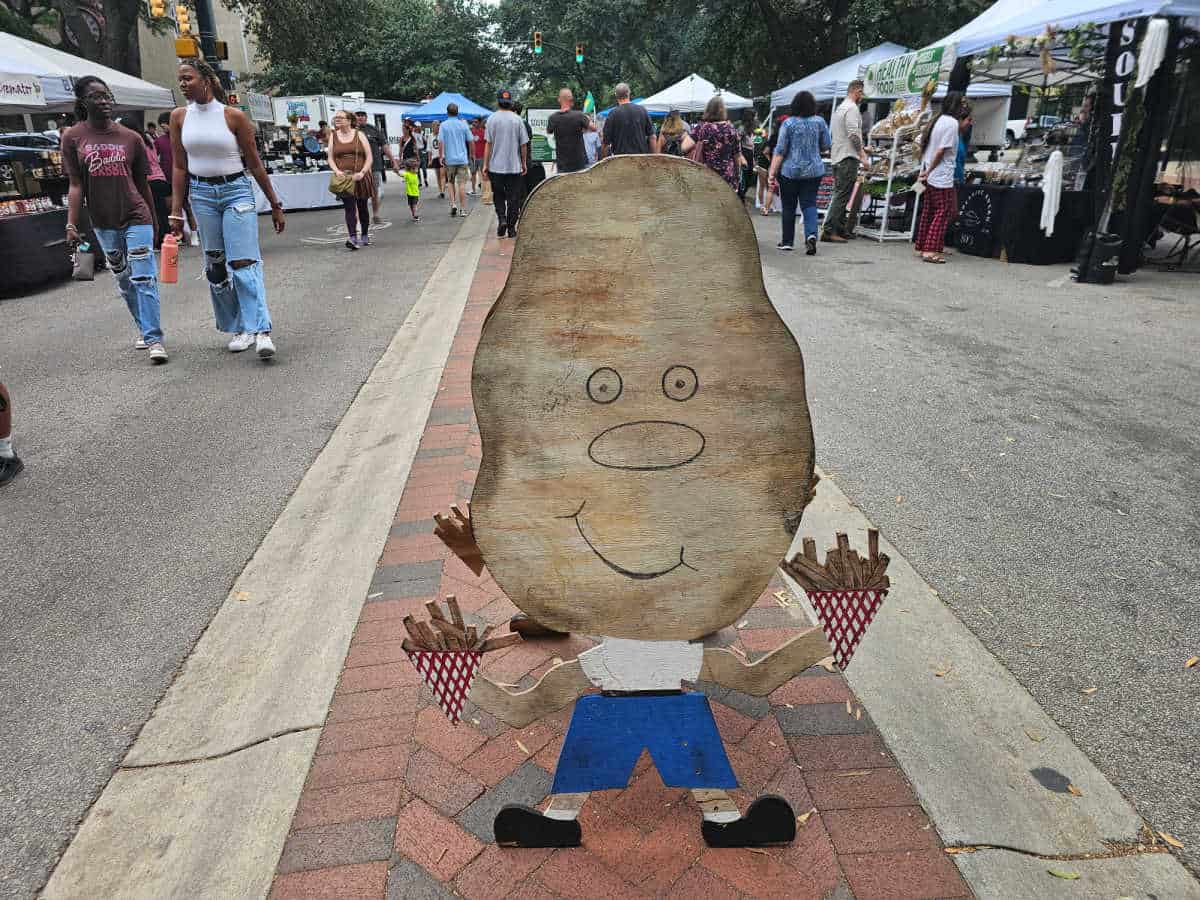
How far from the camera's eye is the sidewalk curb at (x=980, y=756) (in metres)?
1.86

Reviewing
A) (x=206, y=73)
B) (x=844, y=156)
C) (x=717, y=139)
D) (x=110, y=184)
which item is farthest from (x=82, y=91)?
(x=844, y=156)

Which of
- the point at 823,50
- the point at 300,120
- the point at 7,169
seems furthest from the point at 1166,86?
the point at 300,120

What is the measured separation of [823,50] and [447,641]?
2984 centimetres

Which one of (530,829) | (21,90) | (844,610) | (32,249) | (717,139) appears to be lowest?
(530,829)

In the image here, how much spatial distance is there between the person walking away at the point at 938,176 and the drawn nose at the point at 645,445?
9339 mm

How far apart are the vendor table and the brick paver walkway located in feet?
30.3

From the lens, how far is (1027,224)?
9.94 m

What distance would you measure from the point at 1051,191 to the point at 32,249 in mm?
11904

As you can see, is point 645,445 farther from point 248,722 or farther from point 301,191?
point 301,191

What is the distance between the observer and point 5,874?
190cm

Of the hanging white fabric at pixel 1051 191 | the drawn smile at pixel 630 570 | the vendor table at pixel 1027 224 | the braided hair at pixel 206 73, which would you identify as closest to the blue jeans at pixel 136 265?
the braided hair at pixel 206 73

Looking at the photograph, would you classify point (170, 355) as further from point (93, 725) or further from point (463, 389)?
point (93, 725)

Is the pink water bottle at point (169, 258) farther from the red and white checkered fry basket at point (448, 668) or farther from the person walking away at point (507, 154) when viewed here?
the person walking away at point (507, 154)

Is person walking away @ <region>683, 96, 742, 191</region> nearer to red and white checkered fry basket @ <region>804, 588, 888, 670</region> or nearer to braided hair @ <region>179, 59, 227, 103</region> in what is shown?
braided hair @ <region>179, 59, 227, 103</region>
